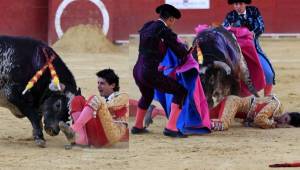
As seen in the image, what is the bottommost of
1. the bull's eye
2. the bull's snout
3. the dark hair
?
the bull's snout

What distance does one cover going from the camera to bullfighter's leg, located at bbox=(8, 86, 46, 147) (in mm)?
6516

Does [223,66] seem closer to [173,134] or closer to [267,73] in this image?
[267,73]

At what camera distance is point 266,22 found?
17156mm

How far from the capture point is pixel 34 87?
21.6 feet

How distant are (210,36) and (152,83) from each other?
1170 mm

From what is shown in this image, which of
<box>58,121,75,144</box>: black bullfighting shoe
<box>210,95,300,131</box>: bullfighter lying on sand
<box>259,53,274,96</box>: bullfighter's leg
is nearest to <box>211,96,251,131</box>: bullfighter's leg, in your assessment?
<box>210,95,300,131</box>: bullfighter lying on sand

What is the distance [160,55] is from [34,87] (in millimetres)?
1039

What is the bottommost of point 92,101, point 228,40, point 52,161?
point 52,161

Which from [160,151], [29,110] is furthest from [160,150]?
[29,110]

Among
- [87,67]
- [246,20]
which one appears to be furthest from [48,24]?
[246,20]

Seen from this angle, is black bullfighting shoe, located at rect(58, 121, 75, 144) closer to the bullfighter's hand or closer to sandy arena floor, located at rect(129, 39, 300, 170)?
the bullfighter's hand

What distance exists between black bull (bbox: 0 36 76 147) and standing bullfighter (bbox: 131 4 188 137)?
0.60 m

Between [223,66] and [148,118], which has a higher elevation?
[223,66]

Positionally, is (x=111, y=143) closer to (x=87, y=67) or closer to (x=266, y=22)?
(x=87, y=67)
